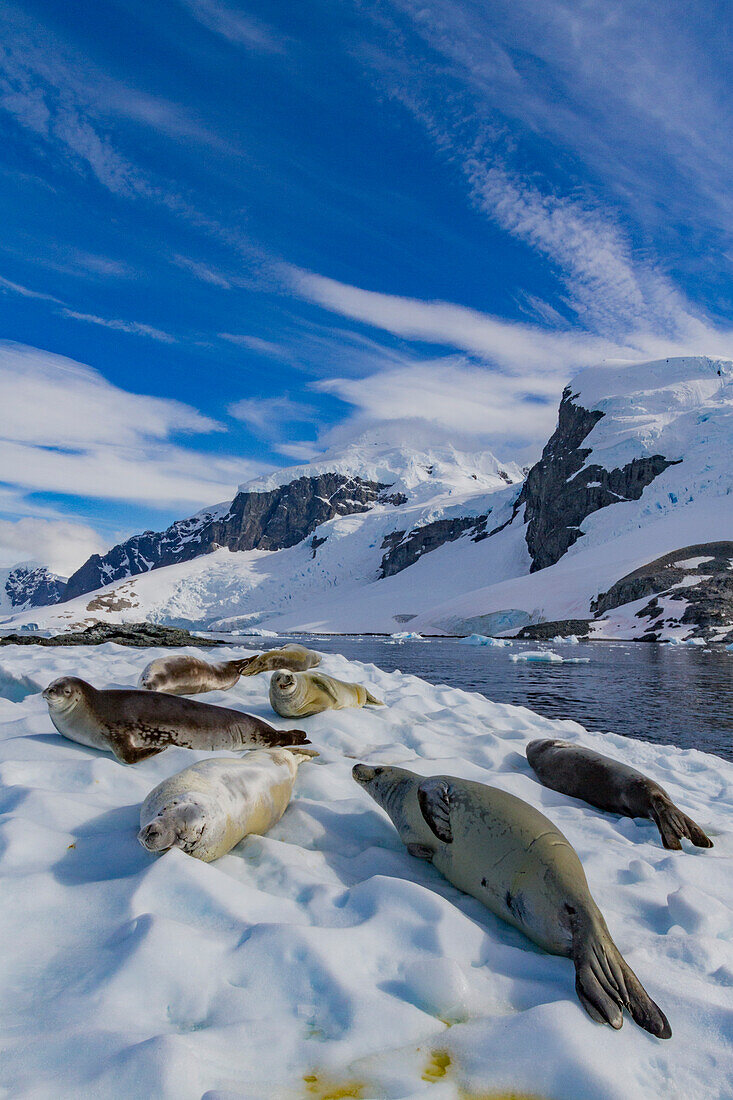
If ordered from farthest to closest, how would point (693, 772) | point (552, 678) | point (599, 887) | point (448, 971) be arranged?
point (552, 678) < point (693, 772) < point (599, 887) < point (448, 971)

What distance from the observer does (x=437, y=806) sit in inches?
143

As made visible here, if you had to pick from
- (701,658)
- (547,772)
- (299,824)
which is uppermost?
(299,824)

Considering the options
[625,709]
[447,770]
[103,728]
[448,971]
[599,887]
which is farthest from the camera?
[625,709]

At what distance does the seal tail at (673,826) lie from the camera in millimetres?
4551

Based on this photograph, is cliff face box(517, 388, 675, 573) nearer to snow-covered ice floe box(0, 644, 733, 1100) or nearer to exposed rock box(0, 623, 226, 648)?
exposed rock box(0, 623, 226, 648)

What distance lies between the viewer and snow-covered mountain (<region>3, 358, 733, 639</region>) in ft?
143

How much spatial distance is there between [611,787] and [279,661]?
670 cm

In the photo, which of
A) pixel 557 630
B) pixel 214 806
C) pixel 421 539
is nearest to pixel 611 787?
pixel 214 806

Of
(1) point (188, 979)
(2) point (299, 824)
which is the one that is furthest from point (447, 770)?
(1) point (188, 979)

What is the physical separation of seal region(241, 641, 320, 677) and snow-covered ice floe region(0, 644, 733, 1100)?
18.5 ft

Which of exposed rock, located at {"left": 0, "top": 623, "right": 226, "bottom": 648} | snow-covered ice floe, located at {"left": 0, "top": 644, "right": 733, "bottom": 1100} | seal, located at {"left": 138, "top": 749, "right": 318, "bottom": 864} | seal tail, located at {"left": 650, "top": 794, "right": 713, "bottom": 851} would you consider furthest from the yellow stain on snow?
exposed rock, located at {"left": 0, "top": 623, "right": 226, "bottom": 648}

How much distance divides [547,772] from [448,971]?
356 centimetres

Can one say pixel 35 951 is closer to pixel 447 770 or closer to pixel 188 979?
pixel 188 979

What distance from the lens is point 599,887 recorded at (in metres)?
3.58
